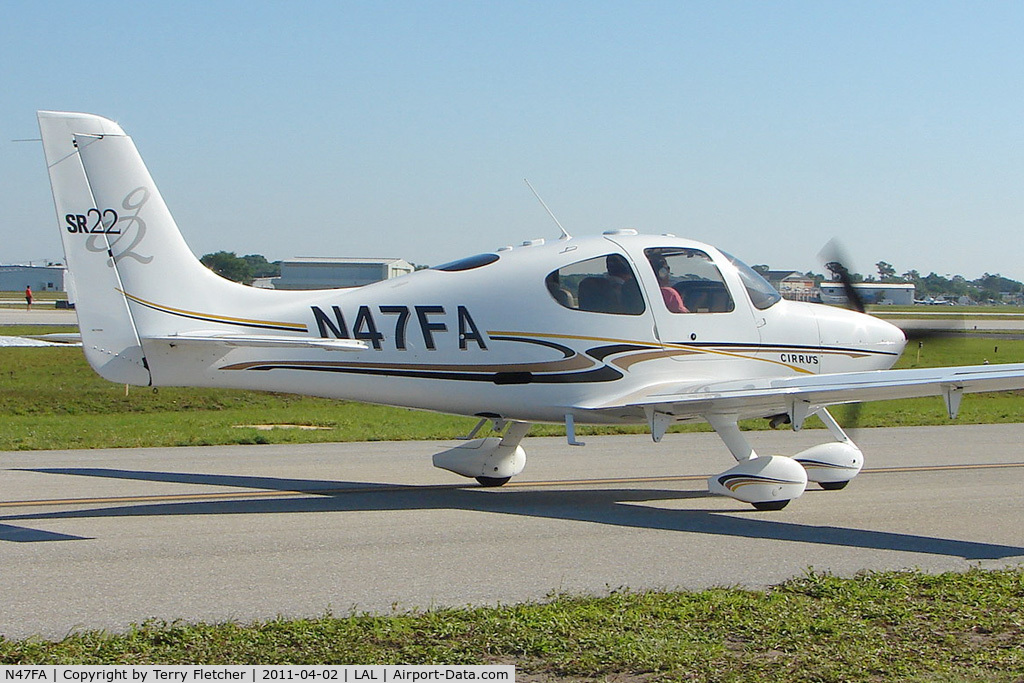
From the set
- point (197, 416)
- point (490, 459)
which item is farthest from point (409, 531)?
point (197, 416)

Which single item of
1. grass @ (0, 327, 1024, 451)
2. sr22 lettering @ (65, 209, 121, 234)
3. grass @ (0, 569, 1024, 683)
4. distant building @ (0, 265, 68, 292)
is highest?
distant building @ (0, 265, 68, 292)

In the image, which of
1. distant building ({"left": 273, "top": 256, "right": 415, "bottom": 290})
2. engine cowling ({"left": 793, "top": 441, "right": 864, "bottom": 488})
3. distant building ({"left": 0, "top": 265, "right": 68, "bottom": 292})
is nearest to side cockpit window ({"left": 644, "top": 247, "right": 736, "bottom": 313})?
engine cowling ({"left": 793, "top": 441, "right": 864, "bottom": 488})

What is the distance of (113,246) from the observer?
33.2 ft

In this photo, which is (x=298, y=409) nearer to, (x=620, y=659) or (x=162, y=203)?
(x=162, y=203)

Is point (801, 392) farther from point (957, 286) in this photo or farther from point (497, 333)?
point (957, 286)

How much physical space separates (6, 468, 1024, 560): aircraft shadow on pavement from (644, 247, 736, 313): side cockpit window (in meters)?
2.14

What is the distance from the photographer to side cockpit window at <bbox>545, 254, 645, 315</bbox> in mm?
11281

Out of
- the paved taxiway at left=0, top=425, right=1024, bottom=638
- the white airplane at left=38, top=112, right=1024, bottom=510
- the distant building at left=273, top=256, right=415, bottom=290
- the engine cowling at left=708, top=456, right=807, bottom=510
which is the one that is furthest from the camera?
the distant building at left=273, top=256, right=415, bottom=290

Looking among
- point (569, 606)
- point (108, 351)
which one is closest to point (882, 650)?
point (569, 606)

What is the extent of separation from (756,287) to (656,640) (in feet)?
22.6

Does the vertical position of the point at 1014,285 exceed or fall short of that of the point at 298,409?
it exceeds it

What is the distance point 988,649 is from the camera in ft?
19.9

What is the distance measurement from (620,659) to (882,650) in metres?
1.47

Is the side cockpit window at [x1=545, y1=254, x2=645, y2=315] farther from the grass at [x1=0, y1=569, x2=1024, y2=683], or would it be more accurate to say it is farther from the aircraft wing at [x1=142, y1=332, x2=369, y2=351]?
the grass at [x1=0, y1=569, x2=1024, y2=683]
